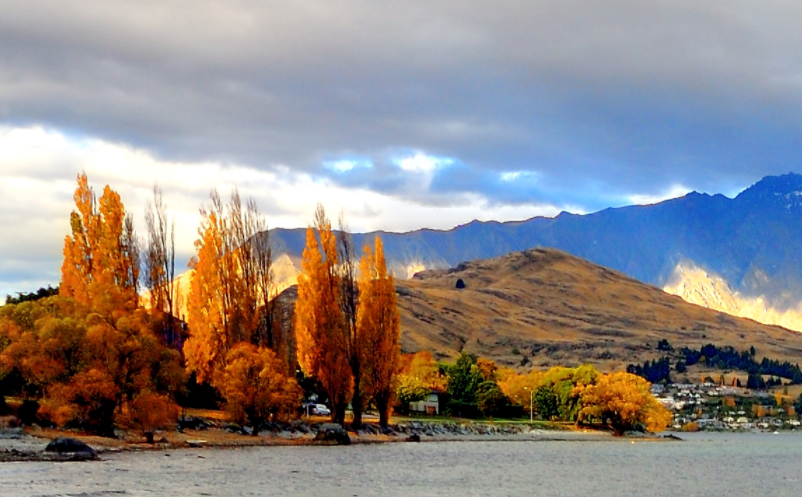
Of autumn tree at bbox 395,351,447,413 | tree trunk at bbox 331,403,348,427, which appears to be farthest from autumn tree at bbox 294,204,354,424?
autumn tree at bbox 395,351,447,413

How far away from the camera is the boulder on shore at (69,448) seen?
5088 centimetres

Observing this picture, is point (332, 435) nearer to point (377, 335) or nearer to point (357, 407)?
point (357, 407)

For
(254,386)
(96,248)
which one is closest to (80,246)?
(96,248)

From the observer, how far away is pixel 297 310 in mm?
83062

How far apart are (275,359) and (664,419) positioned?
6559 cm

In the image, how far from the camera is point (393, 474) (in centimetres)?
5247

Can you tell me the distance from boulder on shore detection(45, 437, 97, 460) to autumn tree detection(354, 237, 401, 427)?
35.1 m

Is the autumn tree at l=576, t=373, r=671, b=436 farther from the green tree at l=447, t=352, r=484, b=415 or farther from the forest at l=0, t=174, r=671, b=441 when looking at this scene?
the forest at l=0, t=174, r=671, b=441

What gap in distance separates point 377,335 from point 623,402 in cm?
4759

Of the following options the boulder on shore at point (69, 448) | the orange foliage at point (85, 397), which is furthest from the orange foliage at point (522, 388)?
the boulder on shore at point (69, 448)

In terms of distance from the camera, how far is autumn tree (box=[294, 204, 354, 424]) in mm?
80688

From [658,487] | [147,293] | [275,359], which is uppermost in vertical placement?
[147,293]

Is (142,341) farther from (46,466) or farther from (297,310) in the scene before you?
(297,310)

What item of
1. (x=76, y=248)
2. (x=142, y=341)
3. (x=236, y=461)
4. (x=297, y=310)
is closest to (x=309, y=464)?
(x=236, y=461)
